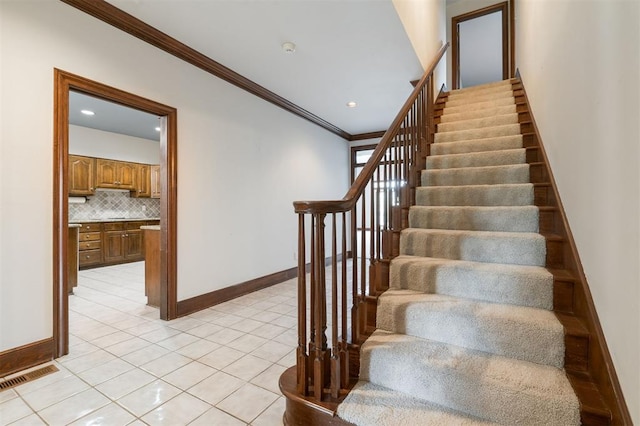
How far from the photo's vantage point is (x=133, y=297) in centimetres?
360

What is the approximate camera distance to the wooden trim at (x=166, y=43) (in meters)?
2.21

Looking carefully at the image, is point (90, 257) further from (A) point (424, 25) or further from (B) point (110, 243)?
(A) point (424, 25)

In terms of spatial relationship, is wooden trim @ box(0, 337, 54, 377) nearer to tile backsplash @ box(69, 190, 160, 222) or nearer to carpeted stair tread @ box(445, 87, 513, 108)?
tile backsplash @ box(69, 190, 160, 222)

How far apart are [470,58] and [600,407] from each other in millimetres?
7597

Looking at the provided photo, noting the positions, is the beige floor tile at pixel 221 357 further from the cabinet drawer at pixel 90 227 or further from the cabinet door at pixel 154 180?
the cabinet door at pixel 154 180

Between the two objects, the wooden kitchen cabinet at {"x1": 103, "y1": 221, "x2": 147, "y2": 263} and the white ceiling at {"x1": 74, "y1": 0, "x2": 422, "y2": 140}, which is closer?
the white ceiling at {"x1": 74, "y1": 0, "x2": 422, "y2": 140}

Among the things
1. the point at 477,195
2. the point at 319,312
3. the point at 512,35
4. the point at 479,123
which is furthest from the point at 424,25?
the point at 319,312

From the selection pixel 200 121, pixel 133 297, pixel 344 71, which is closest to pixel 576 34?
pixel 344 71

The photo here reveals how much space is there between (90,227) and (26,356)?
4.07 m

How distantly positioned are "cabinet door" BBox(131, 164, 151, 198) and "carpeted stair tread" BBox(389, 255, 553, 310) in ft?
20.8

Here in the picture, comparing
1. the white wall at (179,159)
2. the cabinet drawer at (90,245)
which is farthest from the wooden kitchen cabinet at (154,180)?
the white wall at (179,159)

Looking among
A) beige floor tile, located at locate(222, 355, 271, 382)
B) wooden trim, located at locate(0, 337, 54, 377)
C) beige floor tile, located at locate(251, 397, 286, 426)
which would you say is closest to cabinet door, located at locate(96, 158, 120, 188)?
wooden trim, located at locate(0, 337, 54, 377)

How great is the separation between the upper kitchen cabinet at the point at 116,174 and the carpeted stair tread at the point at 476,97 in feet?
20.5

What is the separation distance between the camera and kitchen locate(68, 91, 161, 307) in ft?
16.7
